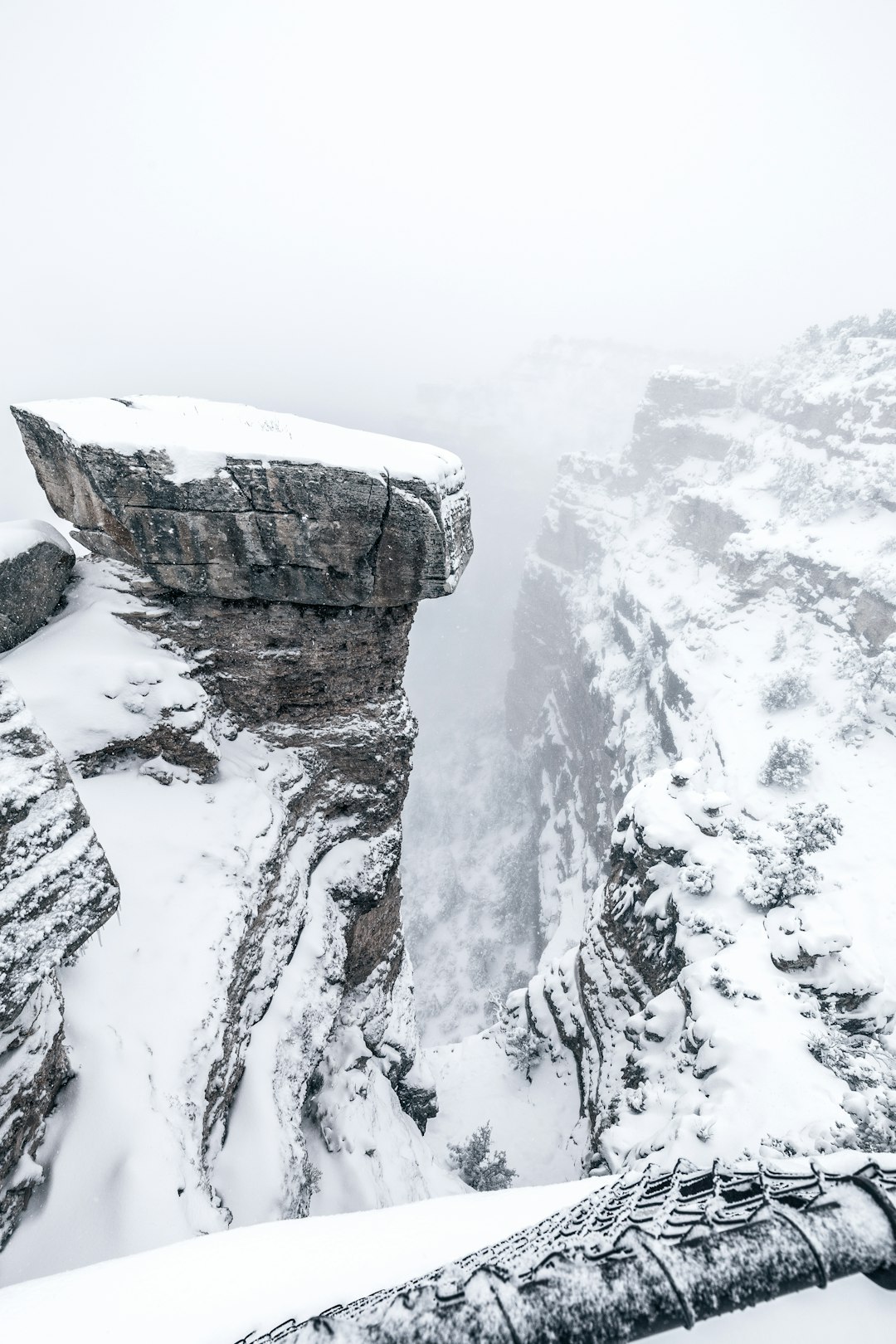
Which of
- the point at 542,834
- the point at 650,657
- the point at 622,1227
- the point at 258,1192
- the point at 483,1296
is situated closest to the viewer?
the point at 483,1296

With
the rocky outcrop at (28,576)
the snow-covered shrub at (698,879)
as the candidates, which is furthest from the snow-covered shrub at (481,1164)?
the rocky outcrop at (28,576)

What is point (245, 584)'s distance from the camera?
9.16m

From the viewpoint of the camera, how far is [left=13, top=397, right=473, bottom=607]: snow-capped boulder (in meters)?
8.05

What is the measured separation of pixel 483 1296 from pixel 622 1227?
0.56 meters

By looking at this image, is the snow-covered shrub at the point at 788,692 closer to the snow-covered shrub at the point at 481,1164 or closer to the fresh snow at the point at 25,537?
the snow-covered shrub at the point at 481,1164

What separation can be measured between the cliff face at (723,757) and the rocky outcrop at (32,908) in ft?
29.2

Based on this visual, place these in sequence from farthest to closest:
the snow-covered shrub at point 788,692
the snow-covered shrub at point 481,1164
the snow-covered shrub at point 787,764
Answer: the snow-covered shrub at point 788,692 → the snow-covered shrub at point 787,764 → the snow-covered shrub at point 481,1164

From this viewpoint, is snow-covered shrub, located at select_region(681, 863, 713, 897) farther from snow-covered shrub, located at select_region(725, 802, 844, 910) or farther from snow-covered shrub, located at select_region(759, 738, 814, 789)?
snow-covered shrub, located at select_region(759, 738, 814, 789)

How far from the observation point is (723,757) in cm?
3441

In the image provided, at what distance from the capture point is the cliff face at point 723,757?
10.3 meters

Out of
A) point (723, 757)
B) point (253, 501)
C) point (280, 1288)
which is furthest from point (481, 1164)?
point (723, 757)

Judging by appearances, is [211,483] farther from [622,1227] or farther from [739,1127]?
[739,1127]

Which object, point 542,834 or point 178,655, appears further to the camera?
point 542,834

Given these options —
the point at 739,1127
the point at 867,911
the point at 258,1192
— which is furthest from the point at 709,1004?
the point at 867,911
